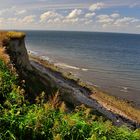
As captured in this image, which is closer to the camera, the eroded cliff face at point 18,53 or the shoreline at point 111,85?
the eroded cliff face at point 18,53

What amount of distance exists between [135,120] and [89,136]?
27444 millimetres

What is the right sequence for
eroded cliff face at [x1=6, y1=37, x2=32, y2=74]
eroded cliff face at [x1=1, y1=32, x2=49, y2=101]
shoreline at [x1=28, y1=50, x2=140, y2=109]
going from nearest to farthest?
eroded cliff face at [x1=1, y1=32, x2=49, y2=101]
eroded cliff face at [x1=6, y1=37, x2=32, y2=74]
shoreline at [x1=28, y1=50, x2=140, y2=109]

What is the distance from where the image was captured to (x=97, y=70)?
77750 mm

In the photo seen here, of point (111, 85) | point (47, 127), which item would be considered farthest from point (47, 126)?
point (111, 85)

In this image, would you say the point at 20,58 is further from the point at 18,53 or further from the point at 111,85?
the point at 111,85

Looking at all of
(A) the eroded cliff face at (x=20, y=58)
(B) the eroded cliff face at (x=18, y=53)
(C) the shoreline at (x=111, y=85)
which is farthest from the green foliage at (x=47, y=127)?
(C) the shoreline at (x=111, y=85)

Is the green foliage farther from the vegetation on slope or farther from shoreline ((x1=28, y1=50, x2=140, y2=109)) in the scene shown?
shoreline ((x1=28, y1=50, x2=140, y2=109))

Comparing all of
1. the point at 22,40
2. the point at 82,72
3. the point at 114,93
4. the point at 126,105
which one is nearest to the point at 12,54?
the point at 22,40

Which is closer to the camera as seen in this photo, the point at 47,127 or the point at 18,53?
the point at 47,127

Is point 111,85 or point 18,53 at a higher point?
point 18,53

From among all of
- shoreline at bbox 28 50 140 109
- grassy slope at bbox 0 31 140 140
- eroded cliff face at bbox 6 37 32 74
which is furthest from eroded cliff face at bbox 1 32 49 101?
shoreline at bbox 28 50 140 109

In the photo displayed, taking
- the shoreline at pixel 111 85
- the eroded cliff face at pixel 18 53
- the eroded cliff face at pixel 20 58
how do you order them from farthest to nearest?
the shoreline at pixel 111 85, the eroded cliff face at pixel 18 53, the eroded cliff face at pixel 20 58

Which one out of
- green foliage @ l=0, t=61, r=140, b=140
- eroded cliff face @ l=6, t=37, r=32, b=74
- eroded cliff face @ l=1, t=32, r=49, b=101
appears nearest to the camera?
green foliage @ l=0, t=61, r=140, b=140

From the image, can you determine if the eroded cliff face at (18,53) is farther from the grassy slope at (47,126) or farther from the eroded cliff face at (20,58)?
the grassy slope at (47,126)
